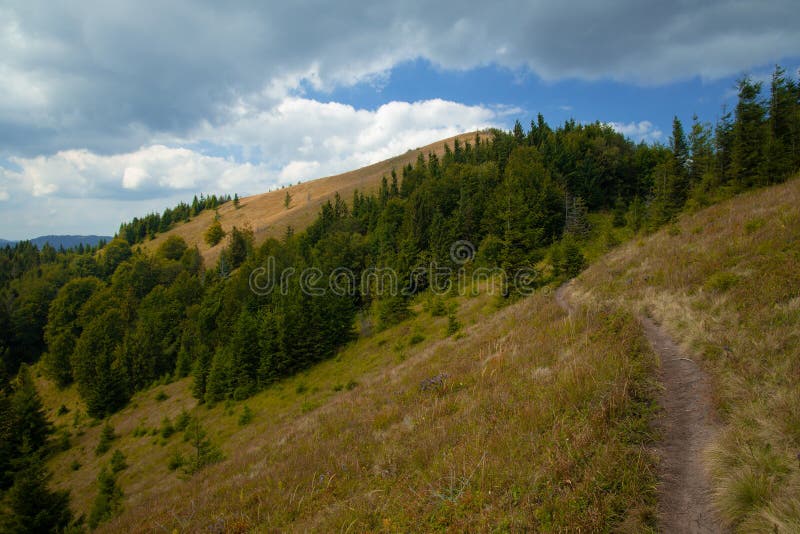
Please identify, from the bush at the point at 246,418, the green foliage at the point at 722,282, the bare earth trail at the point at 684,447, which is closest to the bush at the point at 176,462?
the bush at the point at 246,418

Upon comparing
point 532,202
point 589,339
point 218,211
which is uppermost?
point 218,211

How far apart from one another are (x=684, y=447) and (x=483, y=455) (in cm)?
299

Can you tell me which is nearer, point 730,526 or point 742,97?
point 730,526

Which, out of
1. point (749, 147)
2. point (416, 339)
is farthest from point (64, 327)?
point (749, 147)

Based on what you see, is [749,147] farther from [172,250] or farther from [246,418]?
[172,250]

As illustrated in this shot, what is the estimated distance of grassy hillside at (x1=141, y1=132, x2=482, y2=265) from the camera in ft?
401

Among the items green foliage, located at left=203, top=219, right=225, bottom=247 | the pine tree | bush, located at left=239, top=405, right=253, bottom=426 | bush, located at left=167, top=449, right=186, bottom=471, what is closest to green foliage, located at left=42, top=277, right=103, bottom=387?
the pine tree

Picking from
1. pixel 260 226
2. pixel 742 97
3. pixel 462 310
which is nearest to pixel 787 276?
pixel 462 310

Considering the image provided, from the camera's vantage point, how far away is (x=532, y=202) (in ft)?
200

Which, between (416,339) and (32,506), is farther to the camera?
(416,339)

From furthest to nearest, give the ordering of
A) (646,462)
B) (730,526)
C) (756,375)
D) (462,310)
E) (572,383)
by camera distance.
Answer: (462,310), (572,383), (756,375), (646,462), (730,526)

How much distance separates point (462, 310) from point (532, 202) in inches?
1344

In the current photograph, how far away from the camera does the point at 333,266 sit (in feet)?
222

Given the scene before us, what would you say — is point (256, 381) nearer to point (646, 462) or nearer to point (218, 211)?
point (646, 462)
